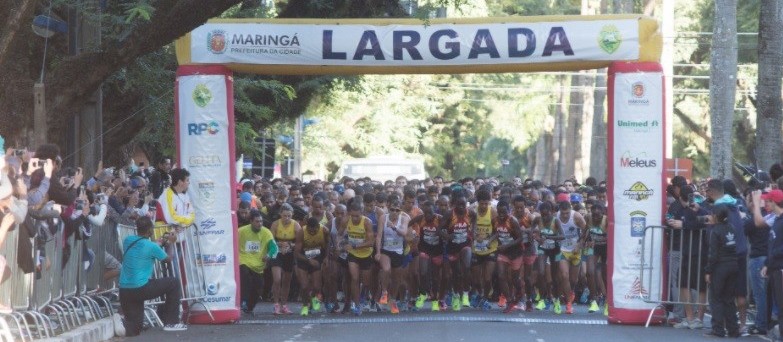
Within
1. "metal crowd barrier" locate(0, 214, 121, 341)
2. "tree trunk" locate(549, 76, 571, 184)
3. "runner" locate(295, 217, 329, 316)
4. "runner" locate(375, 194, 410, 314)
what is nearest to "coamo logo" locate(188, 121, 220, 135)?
"metal crowd barrier" locate(0, 214, 121, 341)

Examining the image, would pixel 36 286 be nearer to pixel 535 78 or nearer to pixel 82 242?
pixel 82 242

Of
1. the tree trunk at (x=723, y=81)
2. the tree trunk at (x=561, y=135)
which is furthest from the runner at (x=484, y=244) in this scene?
the tree trunk at (x=561, y=135)

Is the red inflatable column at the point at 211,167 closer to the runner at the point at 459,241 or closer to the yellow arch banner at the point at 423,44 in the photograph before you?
the yellow arch banner at the point at 423,44

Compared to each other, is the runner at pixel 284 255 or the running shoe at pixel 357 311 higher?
the runner at pixel 284 255

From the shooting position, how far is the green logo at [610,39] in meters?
18.6

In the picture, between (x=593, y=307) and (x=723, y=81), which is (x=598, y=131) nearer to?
(x=723, y=81)

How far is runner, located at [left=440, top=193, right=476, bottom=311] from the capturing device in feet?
71.9

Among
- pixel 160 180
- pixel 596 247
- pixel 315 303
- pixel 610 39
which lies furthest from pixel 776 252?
pixel 160 180

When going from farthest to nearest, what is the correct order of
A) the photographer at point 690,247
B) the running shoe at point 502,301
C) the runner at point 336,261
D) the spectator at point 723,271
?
the running shoe at point 502,301 → the runner at point 336,261 → the photographer at point 690,247 → the spectator at point 723,271

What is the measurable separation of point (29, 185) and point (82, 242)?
6.26ft

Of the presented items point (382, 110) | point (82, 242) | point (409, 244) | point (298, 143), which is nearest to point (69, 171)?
Result: point (82, 242)

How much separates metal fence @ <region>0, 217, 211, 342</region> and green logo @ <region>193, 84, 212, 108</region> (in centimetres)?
160

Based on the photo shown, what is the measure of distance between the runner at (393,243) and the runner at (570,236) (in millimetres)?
2267

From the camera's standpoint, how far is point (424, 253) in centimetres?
2230
